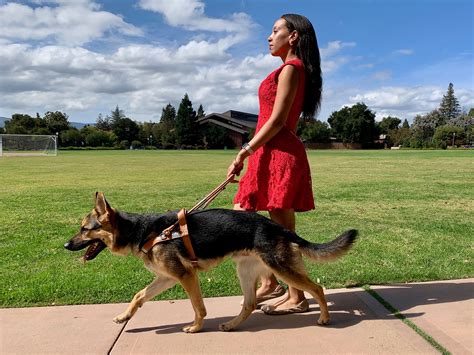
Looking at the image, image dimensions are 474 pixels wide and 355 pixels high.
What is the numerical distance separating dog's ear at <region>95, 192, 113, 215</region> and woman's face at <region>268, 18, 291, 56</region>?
2237mm

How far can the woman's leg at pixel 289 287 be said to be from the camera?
4.30 m

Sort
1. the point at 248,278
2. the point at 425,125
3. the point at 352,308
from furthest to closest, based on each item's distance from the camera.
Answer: the point at 425,125 → the point at 352,308 → the point at 248,278

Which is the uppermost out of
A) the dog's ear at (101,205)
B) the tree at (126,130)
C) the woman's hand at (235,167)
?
the tree at (126,130)

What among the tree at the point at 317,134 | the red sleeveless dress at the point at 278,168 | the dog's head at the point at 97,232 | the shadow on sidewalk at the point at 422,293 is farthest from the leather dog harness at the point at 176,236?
the tree at the point at 317,134

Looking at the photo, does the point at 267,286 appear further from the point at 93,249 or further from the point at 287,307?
the point at 93,249

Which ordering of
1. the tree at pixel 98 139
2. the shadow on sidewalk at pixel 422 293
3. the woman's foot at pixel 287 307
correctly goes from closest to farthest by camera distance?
the woman's foot at pixel 287 307, the shadow on sidewalk at pixel 422 293, the tree at pixel 98 139

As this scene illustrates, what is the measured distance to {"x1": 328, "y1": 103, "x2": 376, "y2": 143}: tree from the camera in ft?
358

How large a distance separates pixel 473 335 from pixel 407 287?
1.27m

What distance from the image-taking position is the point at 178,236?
382 centimetres

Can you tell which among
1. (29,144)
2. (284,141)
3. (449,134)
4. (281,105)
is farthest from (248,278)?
(449,134)

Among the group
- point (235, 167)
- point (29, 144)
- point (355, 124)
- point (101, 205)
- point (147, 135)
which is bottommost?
point (29, 144)

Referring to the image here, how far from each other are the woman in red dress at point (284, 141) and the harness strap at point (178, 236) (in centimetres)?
75

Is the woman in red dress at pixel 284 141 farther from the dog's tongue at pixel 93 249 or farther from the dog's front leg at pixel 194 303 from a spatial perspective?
the dog's tongue at pixel 93 249

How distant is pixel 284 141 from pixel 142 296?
6.52ft
